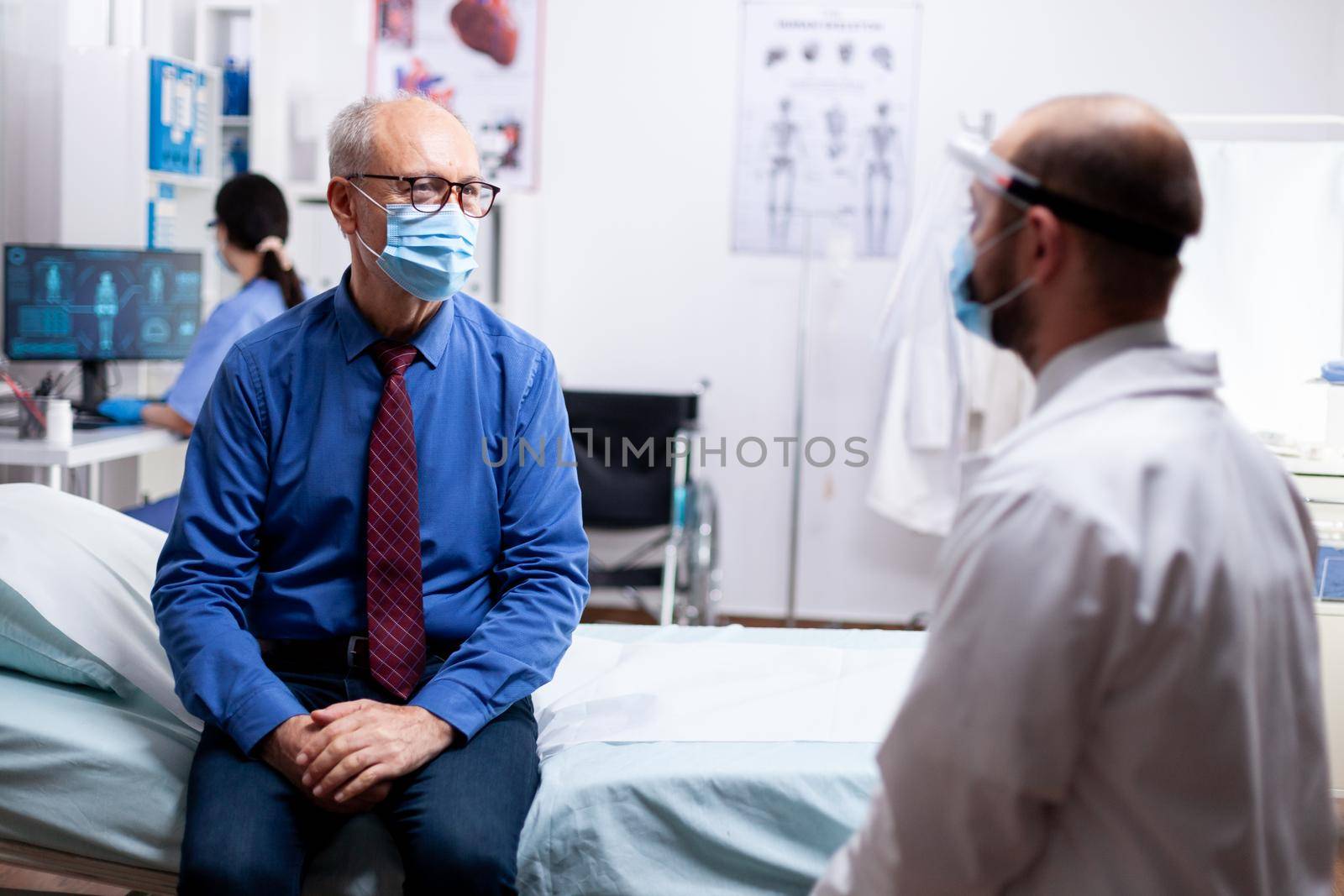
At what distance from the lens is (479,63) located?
4121 millimetres

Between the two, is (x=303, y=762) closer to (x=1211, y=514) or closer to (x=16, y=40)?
(x=1211, y=514)

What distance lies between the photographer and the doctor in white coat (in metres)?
0.85

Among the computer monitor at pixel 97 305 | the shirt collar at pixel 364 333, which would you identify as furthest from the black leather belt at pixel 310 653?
the computer monitor at pixel 97 305

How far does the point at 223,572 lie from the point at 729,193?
284 centimetres

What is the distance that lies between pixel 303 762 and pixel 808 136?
10.3ft

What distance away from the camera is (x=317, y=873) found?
4.56 feet

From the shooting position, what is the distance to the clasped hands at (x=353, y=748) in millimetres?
1360

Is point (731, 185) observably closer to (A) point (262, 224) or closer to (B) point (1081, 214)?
(A) point (262, 224)

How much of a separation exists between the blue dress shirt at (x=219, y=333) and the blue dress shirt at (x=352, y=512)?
1.40 metres

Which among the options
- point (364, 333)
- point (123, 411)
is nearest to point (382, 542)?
point (364, 333)

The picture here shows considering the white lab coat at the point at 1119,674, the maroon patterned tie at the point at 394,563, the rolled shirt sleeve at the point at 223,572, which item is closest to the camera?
the white lab coat at the point at 1119,674

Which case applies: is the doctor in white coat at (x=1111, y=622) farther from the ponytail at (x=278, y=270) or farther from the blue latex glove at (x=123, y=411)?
the blue latex glove at (x=123, y=411)

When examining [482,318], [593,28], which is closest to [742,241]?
[593,28]

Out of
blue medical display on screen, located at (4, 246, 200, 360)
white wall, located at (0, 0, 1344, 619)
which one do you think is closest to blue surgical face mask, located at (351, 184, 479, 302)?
blue medical display on screen, located at (4, 246, 200, 360)
